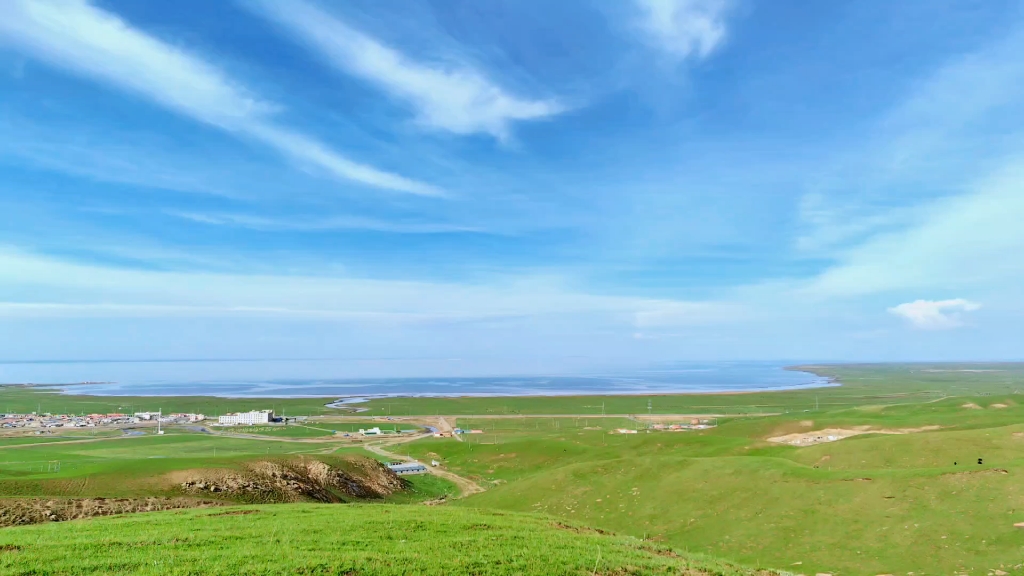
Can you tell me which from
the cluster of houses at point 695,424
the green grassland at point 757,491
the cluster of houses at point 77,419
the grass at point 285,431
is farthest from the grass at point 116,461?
the cluster of houses at point 695,424

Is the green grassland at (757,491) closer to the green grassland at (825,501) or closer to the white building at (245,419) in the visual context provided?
the green grassland at (825,501)

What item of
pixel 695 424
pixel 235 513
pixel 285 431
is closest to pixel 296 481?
pixel 235 513

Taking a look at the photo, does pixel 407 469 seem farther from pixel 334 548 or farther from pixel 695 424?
pixel 695 424

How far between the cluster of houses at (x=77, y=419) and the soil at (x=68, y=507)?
117739mm

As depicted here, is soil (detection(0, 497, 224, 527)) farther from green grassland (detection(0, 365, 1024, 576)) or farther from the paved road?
the paved road

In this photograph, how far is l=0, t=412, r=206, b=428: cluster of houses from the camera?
126 metres

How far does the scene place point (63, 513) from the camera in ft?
96.1

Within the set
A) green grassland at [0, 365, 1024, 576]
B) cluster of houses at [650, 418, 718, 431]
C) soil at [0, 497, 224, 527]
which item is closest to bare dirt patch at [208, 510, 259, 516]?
green grassland at [0, 365, 1024, 576]

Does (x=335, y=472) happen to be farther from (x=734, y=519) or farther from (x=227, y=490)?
(x=734, y=519)

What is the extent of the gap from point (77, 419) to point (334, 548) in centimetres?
16171

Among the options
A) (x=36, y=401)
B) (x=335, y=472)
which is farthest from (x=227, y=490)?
(x=36, y=401)

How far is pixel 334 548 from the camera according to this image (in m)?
16.4

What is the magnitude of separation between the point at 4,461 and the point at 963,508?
97.8 meters

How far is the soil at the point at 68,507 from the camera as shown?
27.7m
